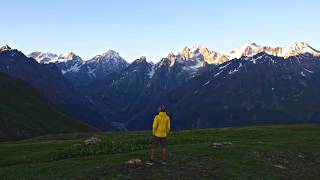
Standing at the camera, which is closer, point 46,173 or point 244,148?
point 46,173

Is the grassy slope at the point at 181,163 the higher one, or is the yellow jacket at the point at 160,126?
the yellow jacket at the point at 160,126

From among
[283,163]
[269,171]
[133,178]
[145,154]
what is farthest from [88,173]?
[283,163]

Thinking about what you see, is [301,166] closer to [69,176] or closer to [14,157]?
[69,176]

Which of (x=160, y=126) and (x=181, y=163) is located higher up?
(x=160, y=126)

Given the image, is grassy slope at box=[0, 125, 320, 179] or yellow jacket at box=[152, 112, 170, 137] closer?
grassy slope at box=[0, 125, 320, 179]

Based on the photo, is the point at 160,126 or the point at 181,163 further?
the point at 181,163

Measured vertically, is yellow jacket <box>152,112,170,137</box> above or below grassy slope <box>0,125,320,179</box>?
above

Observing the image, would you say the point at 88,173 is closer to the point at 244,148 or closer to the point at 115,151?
the point at 115,151

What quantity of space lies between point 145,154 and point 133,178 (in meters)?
9.80

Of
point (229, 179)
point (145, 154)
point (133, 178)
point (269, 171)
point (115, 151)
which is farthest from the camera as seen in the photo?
point (115, 151)

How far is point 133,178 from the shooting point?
33.1m

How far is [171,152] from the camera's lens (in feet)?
147

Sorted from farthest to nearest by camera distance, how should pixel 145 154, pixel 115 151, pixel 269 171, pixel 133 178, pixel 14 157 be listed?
pixel 14 157, pixel 115 151, pixel 145 154, pixel 269 171, pixel 133 178

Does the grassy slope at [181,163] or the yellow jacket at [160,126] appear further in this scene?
the yellow jacket at [160,126]
